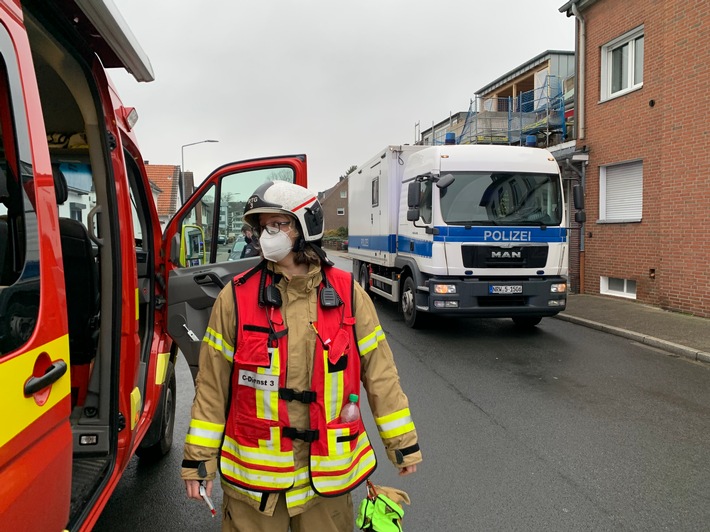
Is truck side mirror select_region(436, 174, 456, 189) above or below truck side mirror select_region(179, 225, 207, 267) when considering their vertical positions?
above

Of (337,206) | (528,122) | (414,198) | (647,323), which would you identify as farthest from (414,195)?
(337,206)

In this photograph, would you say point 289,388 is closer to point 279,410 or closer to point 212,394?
point 279,410

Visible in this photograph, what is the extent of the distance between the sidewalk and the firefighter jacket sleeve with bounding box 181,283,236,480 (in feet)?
21.9

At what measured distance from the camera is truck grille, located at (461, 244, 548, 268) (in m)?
7.85

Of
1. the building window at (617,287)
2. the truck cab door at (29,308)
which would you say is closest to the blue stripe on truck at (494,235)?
the building window at (617,287)

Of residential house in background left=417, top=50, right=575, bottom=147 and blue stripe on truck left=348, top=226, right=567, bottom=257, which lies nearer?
blue stripe on truck left=348, top=226, right=567, bottom=257

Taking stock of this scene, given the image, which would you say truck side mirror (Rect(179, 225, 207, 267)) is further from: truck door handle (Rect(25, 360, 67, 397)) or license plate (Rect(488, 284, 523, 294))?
license plate (Rect(488, 284, 523, 294))

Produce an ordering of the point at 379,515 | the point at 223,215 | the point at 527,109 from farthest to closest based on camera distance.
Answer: the point at 527,109 → the point at 223,215 → the point at 379,515

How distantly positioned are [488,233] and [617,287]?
5992mm

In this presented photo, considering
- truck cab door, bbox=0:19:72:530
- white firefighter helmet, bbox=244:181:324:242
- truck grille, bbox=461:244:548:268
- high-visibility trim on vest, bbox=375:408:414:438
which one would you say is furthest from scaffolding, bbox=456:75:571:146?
truck cab door, bbox=0:19:72:530

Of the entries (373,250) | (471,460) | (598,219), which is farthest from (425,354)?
(598,219)

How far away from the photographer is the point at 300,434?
1896mm

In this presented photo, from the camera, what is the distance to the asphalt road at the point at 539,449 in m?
3.13

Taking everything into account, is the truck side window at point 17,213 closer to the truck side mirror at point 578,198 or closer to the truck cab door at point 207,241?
the truck cab door at point 207,241
